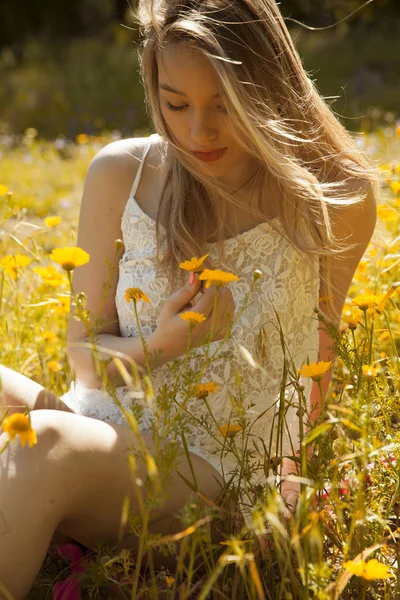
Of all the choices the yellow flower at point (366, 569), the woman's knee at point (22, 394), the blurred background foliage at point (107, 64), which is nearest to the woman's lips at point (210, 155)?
the woman's knee at point (22, 394)

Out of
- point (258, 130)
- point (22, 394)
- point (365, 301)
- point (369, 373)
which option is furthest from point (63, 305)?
point (369, 373)

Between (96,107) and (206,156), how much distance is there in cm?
626

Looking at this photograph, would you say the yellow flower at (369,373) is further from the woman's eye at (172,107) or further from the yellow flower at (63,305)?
the yellow flower at (63,305)

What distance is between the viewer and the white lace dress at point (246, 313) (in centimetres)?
183

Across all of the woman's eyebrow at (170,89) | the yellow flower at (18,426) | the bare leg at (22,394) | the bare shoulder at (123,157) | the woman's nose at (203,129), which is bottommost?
the bare leg at (22,394)

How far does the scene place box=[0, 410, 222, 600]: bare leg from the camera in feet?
4.25

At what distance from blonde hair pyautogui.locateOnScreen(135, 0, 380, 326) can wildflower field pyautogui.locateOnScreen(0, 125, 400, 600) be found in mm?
208

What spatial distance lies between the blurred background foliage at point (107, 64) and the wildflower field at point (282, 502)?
11.6 feet

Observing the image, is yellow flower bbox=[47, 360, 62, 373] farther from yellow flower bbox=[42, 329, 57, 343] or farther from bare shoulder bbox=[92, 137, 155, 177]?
bare shoulder bbox=[92, 137, 155, 177]

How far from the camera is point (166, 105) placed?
5.54 ft

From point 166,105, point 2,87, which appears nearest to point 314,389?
point 166,105

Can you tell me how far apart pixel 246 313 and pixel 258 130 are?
42cm

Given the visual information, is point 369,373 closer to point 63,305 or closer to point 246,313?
point 246,313

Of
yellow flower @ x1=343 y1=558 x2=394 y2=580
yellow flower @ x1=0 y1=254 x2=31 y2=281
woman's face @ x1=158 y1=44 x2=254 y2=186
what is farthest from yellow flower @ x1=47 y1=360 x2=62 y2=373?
yellow flower @ x1=343 y1=558 x2=394 y2=580
